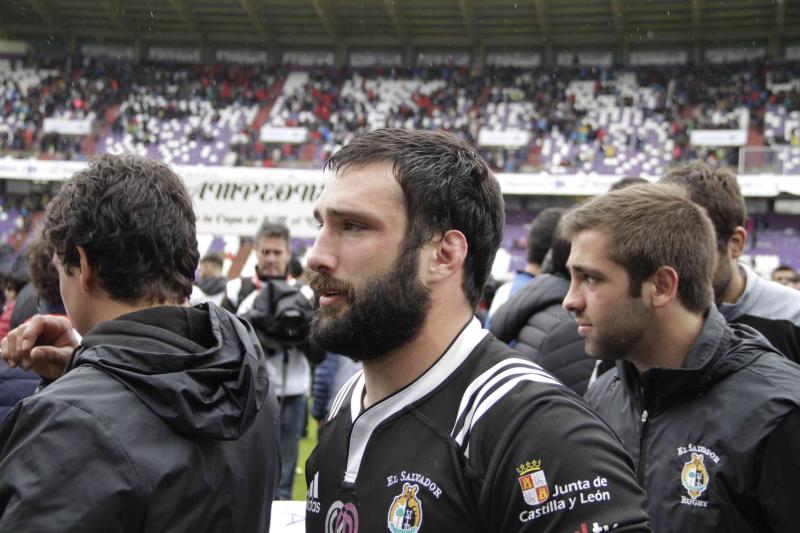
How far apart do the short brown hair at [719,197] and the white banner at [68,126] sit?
29.9 m

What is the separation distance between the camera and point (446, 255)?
171 cm

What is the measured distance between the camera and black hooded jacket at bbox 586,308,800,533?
1.93 meters

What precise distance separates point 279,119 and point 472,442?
99.3ft

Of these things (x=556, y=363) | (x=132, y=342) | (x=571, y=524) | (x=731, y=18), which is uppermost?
(x=731, y=18)

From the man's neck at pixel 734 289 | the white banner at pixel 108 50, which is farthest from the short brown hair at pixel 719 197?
the white banner at pixel 108 50

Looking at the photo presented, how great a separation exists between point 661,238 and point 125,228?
143 cm

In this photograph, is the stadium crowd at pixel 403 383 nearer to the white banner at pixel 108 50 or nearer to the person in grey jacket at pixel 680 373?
the person in grey jacket at pixel 680 373

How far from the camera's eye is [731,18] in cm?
2930

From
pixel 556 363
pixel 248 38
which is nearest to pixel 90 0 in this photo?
pixel 248 38

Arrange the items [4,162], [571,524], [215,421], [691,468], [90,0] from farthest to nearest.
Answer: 1. [90,0]
2. [4,162]
3. [691,468]
4. [215,421]
5. [571,524]

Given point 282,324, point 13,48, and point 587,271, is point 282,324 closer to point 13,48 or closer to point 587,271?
point 587,271

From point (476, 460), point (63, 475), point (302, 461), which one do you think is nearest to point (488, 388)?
point (476, 460)

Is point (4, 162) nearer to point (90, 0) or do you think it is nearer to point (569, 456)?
point (90, 0)

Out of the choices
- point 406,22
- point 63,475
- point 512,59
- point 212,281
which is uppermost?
point 406,22
